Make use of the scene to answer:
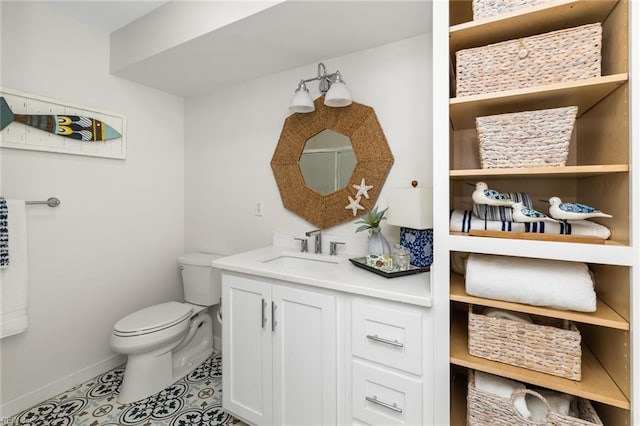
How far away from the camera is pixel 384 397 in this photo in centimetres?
120

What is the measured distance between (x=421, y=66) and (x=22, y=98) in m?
2.25

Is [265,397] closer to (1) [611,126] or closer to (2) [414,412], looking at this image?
(2) [414,412]

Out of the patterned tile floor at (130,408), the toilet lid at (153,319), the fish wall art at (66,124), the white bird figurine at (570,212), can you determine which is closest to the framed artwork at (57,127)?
the fish wall art at (66,124)

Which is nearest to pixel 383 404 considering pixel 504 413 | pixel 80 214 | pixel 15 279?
pixel 504 413

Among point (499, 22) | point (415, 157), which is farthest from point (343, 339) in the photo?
point (499, 22)

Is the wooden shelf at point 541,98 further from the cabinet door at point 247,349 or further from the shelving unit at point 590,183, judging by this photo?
the cabinet door at point 247,349

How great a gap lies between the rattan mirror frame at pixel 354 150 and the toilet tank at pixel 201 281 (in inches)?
30.4

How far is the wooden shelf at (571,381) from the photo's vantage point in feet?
3.00

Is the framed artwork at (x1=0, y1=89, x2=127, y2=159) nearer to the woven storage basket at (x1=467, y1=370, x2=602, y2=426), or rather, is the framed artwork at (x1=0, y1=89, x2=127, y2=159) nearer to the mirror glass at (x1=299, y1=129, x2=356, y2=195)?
the mirror glass at (x1=299, y1=129, x2=356, y2=195)

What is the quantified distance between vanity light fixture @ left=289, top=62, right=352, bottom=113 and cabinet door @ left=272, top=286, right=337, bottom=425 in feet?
3.53

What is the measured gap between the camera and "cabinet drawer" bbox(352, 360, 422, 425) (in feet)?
3.77

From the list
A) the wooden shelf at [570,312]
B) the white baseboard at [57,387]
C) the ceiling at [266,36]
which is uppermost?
the ceiling at [266,36]

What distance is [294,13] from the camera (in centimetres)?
145

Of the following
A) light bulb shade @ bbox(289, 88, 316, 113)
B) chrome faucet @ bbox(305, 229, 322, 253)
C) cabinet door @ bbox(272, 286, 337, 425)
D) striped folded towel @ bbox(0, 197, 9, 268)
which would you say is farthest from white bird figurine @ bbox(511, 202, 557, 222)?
striped folded towel @ bbox(0, 197, 9, 268)
